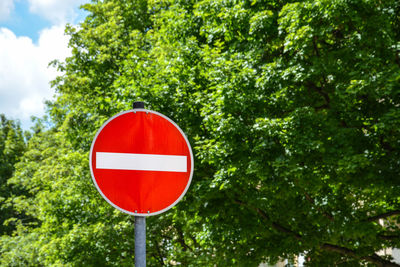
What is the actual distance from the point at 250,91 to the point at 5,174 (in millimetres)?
27309

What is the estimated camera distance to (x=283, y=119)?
27.9 ft

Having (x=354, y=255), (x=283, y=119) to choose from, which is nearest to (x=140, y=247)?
(x=283, y=119)

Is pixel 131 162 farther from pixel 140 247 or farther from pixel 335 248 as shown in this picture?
pixel 335 248

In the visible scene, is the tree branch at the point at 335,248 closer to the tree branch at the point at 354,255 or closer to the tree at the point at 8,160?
the tree branch at the point at 354,255

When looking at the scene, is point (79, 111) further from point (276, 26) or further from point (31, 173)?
point (276, 26)

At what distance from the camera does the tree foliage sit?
803 cm

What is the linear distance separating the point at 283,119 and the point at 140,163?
240 inches

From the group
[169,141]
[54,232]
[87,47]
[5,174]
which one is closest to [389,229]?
[169,141]

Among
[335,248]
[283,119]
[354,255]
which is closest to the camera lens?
[283,119]

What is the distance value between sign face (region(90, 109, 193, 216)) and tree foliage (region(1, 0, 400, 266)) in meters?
5.34

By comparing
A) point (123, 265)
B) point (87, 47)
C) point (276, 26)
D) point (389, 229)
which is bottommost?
point (123, 265)

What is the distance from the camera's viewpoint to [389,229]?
10969 millimetres

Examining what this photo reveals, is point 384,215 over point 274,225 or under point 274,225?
over

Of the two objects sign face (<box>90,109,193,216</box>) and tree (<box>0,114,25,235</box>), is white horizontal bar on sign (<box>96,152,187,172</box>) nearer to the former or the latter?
sign face (<box>90,109,193,216</box>)
